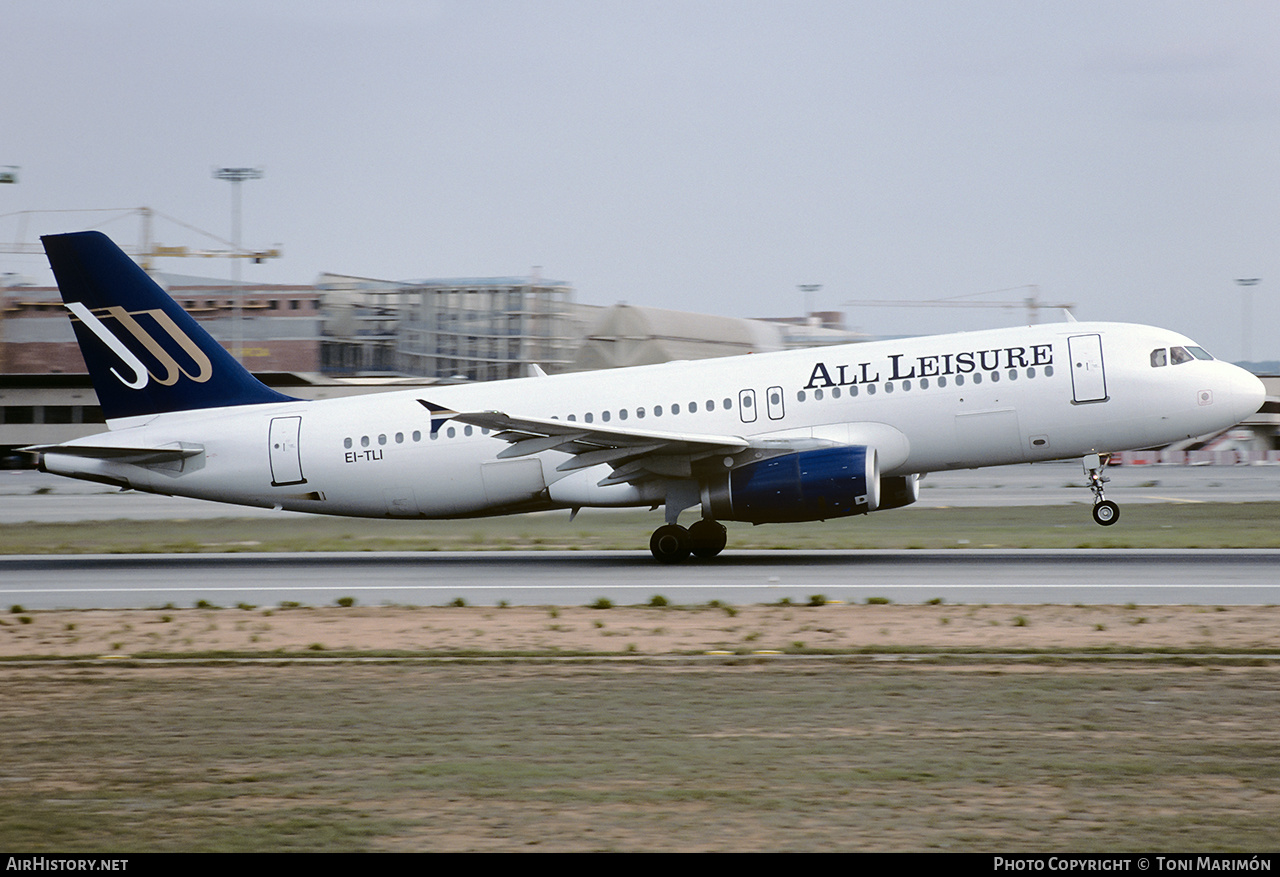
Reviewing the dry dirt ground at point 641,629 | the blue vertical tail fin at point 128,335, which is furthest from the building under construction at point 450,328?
the dry dirt ground at point 641,629

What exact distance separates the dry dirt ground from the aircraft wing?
14.5 ft

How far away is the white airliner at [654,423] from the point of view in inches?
801

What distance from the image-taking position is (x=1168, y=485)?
42.8 m

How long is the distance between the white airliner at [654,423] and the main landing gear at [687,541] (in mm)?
39

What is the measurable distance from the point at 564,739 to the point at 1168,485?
38830mm

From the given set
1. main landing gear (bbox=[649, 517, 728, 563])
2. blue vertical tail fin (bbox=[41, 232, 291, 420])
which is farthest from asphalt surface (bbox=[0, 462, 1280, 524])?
main landing gear (bbox=[649, 517, 728, 563])

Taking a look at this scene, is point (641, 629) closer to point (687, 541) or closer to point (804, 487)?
point (804, 487)

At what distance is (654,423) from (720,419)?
3.88ft

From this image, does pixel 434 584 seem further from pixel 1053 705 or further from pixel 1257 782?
pixel 1257 782

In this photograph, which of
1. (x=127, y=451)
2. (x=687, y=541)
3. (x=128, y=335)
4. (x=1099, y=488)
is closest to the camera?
(x=1099, y=488)

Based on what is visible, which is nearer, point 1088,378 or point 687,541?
point 1088,378

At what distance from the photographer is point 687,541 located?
21.3m

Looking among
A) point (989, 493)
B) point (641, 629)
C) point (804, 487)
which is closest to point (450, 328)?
point (989, 493)

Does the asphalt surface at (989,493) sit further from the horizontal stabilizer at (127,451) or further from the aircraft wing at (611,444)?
the aircraft wing at (611,444)
